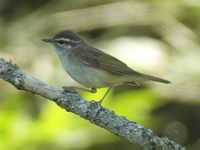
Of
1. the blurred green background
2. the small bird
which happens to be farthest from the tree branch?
the blurred green background

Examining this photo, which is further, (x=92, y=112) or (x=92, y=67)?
(x=92, y=67)

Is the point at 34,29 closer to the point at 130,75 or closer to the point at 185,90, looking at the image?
the point at 185,90

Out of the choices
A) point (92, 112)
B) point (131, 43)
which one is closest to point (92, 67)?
point (92, 112)

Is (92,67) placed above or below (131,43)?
above

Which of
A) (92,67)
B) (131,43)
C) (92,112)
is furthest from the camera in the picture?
(131,43)

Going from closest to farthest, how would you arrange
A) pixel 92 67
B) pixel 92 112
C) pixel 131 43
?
pixel 92 112, pixel 92 67, pixel 131 43

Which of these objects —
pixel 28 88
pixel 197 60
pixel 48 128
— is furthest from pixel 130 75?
pixel 197 60

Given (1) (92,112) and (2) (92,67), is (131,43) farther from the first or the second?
(1) (92,112)

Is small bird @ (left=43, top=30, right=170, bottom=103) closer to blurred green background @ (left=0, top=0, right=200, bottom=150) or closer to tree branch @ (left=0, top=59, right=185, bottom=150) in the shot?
tree branch @ (left=0, top=59, right=185, bottom=150)
